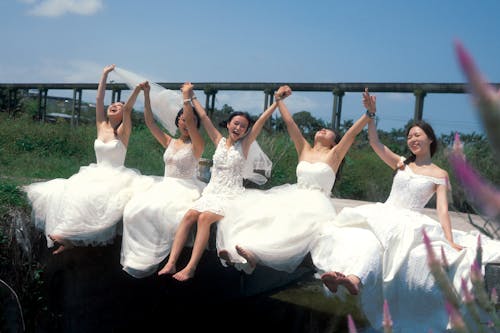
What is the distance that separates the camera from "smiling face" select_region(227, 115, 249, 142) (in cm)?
520

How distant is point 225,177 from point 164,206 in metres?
0.58

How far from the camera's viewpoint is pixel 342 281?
3828mm

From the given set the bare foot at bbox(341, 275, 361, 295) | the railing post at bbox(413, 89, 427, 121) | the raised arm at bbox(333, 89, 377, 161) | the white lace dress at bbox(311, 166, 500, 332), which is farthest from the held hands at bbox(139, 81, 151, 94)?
the railing post at bbox(413, 89, 427, 121)

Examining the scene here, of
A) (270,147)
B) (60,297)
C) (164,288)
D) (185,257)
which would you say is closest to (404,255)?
(185,257)

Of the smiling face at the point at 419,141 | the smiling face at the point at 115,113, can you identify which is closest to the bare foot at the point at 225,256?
the smiling face at the point at 419,141

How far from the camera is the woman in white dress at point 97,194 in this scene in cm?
539

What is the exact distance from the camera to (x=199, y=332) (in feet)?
25.1

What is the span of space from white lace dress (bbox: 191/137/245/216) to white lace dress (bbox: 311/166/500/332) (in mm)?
1110

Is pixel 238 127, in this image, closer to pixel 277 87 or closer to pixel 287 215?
pixel 287 215

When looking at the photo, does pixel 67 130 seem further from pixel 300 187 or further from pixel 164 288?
pixel 300 187

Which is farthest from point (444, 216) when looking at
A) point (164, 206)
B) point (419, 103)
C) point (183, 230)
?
point (419, 103)

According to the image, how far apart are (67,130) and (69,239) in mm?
5857

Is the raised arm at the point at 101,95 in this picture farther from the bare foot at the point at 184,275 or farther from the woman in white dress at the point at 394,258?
the woman in white dress at the point at 394,258

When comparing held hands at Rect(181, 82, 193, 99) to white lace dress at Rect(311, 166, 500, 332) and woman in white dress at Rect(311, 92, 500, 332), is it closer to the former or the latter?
woman in white dress at Rect(311, 92, 500, 332)
